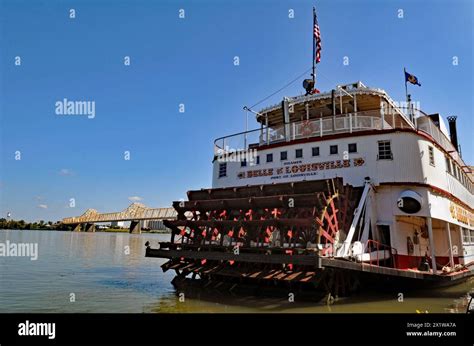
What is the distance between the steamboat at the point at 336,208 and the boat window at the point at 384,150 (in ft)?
0.09

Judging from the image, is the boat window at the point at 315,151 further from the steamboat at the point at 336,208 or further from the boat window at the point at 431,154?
the boat window at the point at 431,154

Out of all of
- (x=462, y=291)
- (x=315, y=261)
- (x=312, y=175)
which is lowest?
(x=462, y=291)

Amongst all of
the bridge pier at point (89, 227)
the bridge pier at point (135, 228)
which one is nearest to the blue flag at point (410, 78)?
the bridge pier at point (135, 228)

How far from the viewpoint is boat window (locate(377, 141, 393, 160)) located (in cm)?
1078

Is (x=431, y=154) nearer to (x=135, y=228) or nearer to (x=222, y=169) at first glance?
(x=222, y=169)

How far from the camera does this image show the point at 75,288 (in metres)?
10.9

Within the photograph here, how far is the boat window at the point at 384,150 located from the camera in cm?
1078

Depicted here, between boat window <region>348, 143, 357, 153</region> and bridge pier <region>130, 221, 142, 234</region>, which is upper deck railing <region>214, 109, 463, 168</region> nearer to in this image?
boat window <region>348, 143, 357, 153</region>

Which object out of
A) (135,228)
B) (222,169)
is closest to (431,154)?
(222,169)

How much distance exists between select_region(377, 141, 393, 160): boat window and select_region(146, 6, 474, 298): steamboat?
3 cm

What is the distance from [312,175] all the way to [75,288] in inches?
306

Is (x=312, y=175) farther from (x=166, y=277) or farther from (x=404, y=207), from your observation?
(x=166, y=277)
